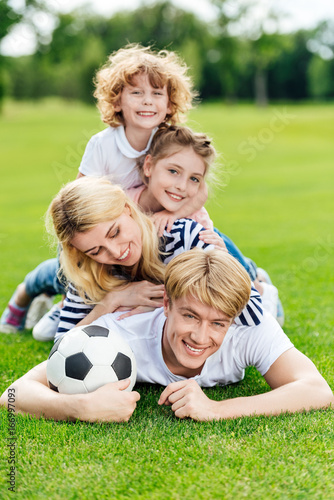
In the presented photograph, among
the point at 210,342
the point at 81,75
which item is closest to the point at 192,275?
the point at 210,342

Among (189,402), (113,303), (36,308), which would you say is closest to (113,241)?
(113,303)

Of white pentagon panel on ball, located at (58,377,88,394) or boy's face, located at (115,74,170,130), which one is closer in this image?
white pentagon panel on ball, located at (58,377,88,394)

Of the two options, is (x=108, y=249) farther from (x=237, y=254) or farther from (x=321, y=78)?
(x=321, y=78)

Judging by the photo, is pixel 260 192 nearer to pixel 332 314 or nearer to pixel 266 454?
pixel 332 314

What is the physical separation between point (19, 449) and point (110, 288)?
148 cm

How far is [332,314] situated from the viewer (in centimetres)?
584

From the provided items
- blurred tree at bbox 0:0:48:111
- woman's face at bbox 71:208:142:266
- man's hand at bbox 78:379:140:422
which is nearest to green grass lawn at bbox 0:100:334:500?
man's hand at bbox 78:379:140:422

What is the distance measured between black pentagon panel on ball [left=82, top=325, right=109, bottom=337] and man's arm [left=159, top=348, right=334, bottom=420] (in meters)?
0.53

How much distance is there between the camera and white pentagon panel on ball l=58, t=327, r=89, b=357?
3387 millimetres

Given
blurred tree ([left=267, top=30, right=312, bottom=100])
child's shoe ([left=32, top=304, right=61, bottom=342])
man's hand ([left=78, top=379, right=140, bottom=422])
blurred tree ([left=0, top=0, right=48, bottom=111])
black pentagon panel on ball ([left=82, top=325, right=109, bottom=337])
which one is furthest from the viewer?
blurred tree ([left=267, top=30, right=312, bottom=100])

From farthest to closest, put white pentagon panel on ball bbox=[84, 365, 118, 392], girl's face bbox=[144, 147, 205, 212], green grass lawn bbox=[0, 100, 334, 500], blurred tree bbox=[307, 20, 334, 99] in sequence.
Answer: blurred tree bbox=[307, 20, 334, 99], girl's face bbox=[144, 147, 205, 212], white pentagon panel on ball bbox=[84, 365, 118, 392], green grass lawn bbox=[0, 100, 334, 500]

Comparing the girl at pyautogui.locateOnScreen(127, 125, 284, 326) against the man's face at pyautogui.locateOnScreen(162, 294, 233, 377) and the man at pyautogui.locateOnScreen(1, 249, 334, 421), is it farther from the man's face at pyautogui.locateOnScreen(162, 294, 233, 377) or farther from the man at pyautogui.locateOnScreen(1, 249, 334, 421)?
the man's face at pyautogui.locateOnScreen(162, 294, 233, 377)

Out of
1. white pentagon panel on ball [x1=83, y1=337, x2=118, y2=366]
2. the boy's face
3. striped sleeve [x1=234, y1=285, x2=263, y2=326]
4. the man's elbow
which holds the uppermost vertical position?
the boy's face

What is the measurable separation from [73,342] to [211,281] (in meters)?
0.94
